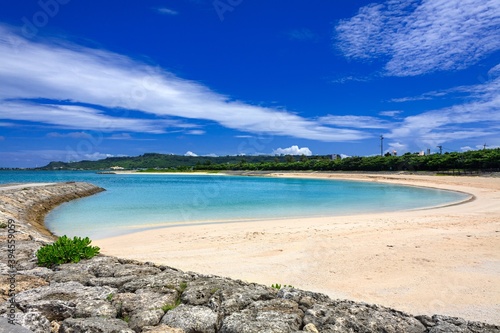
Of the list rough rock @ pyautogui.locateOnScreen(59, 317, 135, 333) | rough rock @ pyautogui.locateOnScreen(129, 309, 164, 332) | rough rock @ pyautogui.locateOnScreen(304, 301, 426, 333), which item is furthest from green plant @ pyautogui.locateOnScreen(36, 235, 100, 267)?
rough rock @ pyautogui.locateOnScreen(304, 301, 426, 333)

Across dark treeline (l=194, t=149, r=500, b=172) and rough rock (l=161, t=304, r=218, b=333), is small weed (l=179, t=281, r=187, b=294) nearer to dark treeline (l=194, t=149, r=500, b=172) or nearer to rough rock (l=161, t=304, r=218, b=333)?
rough rock (l=161, t=304, r=218, b=333)

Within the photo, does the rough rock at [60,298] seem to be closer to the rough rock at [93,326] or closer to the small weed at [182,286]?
the rough rock at [93,326]

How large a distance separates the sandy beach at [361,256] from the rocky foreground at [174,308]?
7.05ft

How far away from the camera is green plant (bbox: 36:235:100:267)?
6766mm

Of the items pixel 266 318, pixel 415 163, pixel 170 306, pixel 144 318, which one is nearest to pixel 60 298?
pixel 144 318

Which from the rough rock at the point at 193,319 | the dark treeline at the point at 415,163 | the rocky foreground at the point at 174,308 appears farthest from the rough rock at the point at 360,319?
the dark treeline at the point at 415,163

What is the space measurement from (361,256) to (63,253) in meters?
7.72

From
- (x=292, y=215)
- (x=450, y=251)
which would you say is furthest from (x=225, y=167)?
(x=450, y=251)

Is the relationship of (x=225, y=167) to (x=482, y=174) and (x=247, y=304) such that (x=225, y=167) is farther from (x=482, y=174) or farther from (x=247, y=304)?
(x=247, y=304)

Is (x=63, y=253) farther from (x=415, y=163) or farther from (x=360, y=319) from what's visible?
(x=415, y=163)

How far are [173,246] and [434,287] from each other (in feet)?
26.6

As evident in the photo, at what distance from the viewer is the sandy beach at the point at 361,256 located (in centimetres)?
679

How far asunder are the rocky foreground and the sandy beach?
2149mm

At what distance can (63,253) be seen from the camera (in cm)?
691
